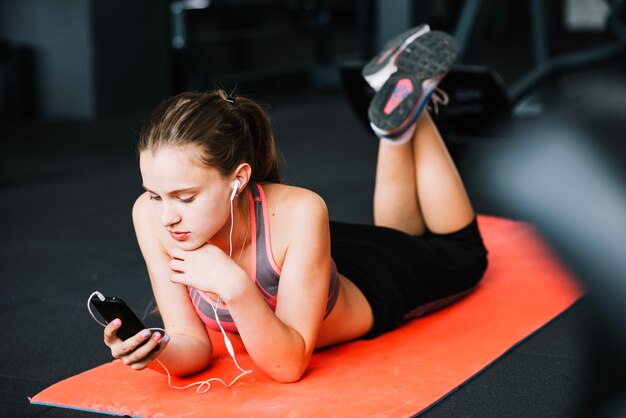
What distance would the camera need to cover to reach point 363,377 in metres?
1.77

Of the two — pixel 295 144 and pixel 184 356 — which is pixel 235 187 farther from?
pixel 295 144

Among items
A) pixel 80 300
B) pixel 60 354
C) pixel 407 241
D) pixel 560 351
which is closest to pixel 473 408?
pixel 560 351

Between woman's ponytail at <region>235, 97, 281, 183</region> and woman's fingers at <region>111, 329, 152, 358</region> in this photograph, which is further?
woman's ponytail at <region>235, 97, 281, 183</region>

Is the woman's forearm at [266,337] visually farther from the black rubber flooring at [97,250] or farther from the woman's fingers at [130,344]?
the black rubber flooring at [97,250]

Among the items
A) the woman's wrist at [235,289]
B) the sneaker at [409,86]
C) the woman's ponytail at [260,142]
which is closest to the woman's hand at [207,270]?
the woman's wrist at [235,289]

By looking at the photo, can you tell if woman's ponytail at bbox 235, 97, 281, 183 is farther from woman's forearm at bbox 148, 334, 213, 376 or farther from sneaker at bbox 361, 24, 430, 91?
sneaker at bbox 361, 24, 430, 91

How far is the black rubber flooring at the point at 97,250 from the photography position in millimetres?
1737

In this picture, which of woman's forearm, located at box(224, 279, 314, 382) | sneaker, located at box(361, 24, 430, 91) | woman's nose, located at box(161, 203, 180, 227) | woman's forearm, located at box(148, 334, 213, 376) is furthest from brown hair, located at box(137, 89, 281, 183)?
sneaker, located at box(361, 24, 430, 91)

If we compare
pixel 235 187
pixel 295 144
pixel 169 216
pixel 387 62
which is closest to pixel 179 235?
pixel 169 216

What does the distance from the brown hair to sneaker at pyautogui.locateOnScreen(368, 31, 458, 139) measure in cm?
49

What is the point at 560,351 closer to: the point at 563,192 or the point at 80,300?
the point at 563,192

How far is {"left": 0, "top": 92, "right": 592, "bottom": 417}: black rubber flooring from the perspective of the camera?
174cm

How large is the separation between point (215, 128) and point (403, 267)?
26.7 inches

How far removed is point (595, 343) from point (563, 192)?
0.27 m
